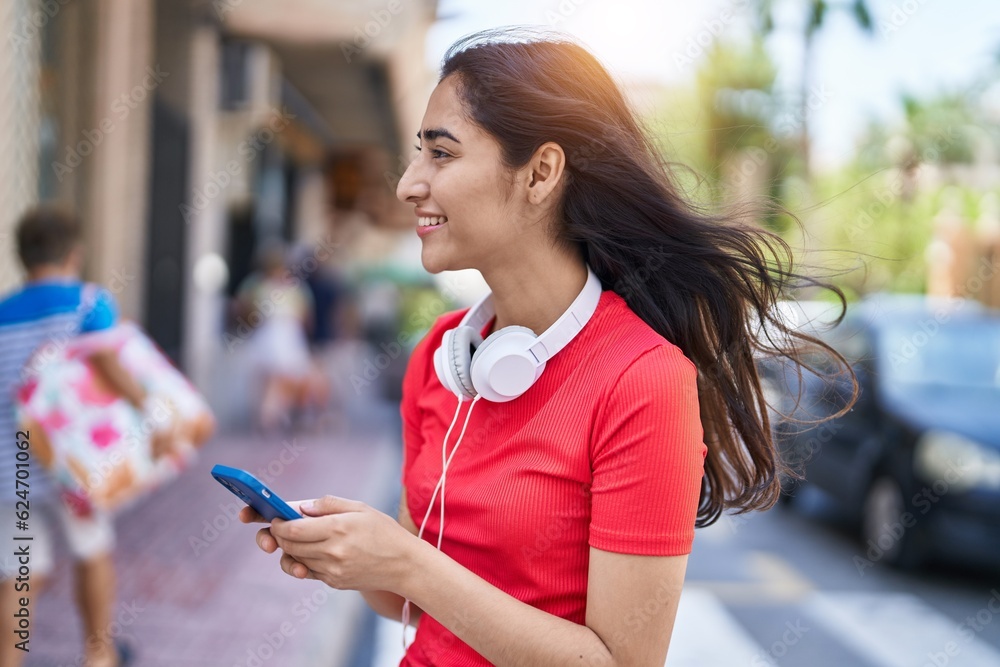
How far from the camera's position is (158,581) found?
543cm

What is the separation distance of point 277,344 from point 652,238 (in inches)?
369

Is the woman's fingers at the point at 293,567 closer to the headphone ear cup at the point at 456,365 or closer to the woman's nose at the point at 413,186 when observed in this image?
the headphone ear cup at the point at 456,365

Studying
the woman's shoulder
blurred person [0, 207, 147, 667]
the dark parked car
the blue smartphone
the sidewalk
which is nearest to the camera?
the blue smartphone

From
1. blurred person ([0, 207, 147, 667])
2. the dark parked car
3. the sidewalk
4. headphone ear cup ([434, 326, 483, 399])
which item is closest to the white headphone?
headphone ear cup ([434, 326, 483, 399])

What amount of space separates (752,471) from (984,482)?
4831 mm

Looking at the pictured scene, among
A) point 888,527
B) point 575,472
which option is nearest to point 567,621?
point 575,472

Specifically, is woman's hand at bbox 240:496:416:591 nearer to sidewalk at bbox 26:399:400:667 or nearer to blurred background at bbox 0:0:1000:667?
blurred background at bbox 0:0:1000:667

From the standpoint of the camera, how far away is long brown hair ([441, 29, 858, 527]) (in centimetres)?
172

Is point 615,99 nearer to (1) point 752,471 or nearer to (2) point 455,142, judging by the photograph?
(2) point 455,142

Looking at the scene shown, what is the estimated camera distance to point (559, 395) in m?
1.67

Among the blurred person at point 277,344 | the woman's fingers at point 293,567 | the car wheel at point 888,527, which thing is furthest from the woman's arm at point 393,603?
the blurred person at point 277,344

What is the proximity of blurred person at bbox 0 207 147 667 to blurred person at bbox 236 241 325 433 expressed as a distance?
21.9 ft

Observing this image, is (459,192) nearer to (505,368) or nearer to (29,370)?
(505,368)

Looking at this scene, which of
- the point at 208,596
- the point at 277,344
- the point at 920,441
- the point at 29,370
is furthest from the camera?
the point at 277,344
